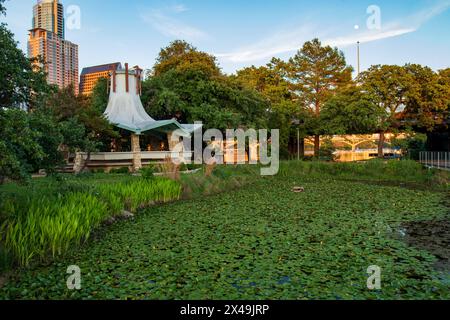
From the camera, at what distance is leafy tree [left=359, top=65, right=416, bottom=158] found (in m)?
21.1

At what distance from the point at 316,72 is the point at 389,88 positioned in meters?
8.36

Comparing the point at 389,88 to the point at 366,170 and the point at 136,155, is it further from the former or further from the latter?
the point at 136,155

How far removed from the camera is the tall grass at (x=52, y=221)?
4.60 meters

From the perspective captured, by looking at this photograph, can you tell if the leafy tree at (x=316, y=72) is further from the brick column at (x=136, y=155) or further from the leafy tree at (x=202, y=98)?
the brick column at (x=136, y=155)

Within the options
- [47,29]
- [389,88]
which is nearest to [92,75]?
[47,29]

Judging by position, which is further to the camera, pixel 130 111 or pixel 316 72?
pixel 316 72

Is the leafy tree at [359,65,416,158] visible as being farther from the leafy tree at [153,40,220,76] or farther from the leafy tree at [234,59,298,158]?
the leafy tree at [153,40,220,76]

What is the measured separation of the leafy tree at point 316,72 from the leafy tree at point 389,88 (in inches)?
236

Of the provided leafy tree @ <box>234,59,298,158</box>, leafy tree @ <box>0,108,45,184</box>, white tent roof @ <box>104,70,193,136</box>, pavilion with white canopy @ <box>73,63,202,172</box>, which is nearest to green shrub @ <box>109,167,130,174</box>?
pavilion with white canopy @ <box>73,63,202,172</box>

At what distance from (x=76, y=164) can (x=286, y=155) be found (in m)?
14.6

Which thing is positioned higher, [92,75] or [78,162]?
[92,75]

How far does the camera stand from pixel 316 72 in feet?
96.4

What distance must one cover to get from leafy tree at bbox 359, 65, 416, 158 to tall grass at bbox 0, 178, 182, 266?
1823cm

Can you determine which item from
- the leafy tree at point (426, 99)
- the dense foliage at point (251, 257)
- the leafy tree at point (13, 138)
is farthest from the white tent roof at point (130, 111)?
the leafy tree at point (426, 99)
